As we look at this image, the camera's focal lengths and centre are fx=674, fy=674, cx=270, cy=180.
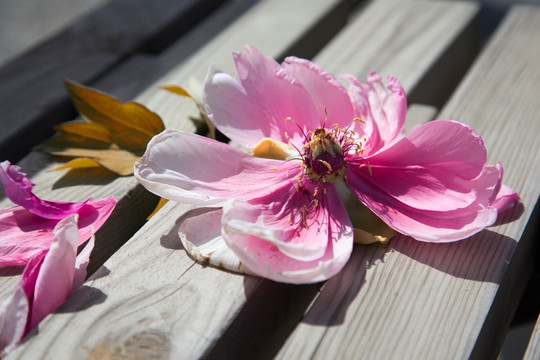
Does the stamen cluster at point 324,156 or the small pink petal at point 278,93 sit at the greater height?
the small pink petal at point 278,93

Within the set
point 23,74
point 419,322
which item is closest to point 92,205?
point 419,322

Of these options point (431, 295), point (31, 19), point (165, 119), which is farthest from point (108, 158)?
point (31, 19)

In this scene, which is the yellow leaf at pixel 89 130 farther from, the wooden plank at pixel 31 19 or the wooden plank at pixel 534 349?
the wooden plank at pixel 31 19

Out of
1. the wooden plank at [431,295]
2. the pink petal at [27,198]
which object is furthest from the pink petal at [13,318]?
the wooden plank at [431,295]

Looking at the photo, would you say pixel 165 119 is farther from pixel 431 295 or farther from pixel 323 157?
pixel 431 295

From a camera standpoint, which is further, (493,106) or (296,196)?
(493,106)

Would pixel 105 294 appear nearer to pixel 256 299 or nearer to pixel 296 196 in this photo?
pixel 256 299

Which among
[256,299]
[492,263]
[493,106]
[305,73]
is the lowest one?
[493,106]
